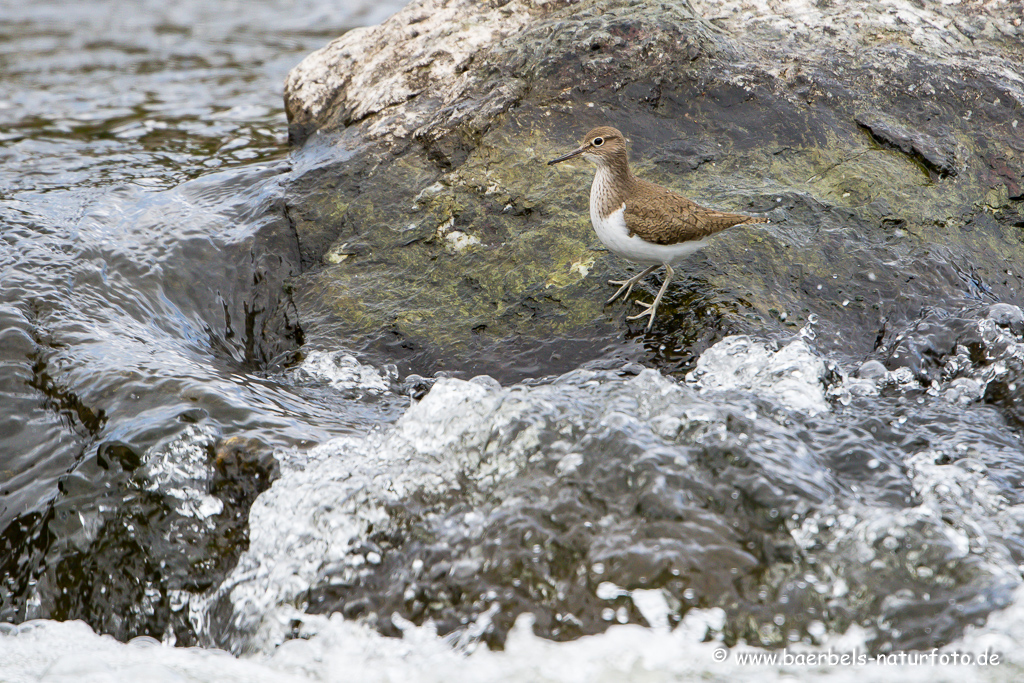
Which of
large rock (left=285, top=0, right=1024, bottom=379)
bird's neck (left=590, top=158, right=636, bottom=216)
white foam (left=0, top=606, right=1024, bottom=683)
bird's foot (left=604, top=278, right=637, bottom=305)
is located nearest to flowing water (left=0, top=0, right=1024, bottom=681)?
white foam (left=0, top=606, right=1024, bottom=683)

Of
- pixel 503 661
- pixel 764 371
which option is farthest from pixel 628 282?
pixel 503 661

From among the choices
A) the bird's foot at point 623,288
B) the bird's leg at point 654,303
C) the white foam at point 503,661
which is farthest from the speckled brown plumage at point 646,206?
the white foam at point 503,661

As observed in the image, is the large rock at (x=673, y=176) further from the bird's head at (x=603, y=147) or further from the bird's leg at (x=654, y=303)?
the bird's head at (x=603, y=147)

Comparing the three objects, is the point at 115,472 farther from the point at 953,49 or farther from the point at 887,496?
the point at 953,49

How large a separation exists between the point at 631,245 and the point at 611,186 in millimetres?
437

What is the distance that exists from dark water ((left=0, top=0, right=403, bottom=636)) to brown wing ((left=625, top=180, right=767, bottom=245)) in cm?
174

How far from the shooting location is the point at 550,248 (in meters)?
5.18

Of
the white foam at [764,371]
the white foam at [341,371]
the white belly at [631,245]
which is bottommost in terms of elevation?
the white foam at [764,371]

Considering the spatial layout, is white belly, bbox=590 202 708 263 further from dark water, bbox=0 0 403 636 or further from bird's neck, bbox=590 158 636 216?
dark water, bbox=0 0 403 636

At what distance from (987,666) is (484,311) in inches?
122

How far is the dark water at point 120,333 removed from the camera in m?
3.66

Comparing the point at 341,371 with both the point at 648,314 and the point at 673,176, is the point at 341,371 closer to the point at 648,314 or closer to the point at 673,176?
the point at 648,314

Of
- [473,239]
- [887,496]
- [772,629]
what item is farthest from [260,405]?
[887,496]

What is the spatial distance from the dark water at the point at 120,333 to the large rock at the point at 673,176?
1.77 ft
